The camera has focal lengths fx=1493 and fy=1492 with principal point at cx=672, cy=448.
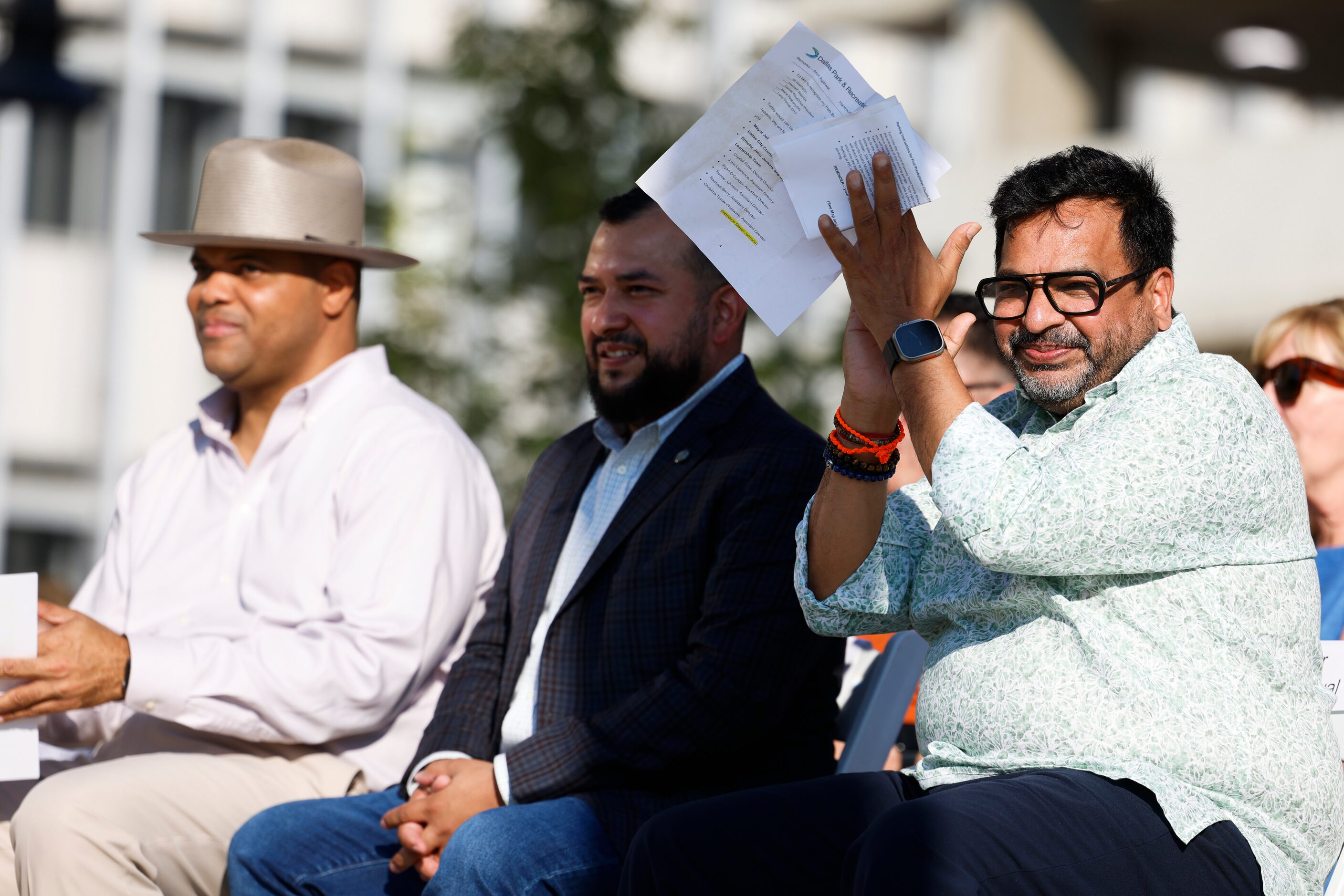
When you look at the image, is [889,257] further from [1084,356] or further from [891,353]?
[1084,356]

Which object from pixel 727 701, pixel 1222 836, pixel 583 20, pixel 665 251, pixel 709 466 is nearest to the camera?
pixel 1222 836

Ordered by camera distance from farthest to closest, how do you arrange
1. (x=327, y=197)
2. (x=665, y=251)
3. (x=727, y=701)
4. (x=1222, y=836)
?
1. (x=327, y=197)
2. (x=665, y=251)
3. (x=727, y=701)
4. (x=1222, y=836)

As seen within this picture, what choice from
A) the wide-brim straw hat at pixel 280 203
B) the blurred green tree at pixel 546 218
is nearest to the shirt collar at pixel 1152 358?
the wide-brim straw hat at pixel 280 203

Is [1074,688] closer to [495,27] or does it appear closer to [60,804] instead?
[60,804]

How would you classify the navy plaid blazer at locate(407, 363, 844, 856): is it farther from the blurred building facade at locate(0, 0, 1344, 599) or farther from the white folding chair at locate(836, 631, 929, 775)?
the blurred building facade at locate(0, 0, 1344, 599)

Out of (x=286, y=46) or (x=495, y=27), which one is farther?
(x=286, y=46)

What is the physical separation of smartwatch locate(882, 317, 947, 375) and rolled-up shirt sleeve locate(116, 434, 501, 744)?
5.42ft

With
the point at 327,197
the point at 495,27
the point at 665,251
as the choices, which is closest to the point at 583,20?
the point at 495,27

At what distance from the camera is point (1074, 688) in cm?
250

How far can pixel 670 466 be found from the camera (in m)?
3.59

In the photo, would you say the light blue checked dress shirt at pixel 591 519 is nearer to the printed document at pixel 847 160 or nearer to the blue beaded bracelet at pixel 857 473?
the blue beaded bracelet at pixel 857 473

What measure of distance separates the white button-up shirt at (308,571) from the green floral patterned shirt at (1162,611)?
1.58 meters

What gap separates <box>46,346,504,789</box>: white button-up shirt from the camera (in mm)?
3574

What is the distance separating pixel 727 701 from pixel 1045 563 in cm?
98
